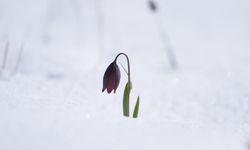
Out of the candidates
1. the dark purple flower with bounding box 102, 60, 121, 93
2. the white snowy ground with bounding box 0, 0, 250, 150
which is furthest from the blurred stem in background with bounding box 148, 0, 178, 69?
the dark purple flower with bounding box 102, 60, 121, 93

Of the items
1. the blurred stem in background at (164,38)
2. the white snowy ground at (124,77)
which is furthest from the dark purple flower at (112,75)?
the blurred stem in background at (164,38)

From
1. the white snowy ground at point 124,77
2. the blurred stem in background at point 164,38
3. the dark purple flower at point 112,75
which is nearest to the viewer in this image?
the white snowy ground at point 124,77

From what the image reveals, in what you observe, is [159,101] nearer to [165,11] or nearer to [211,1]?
[165,11]

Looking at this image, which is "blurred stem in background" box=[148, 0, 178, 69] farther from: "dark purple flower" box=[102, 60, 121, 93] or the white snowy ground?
"dark purple flower" box=[102, 60, 121, 93]

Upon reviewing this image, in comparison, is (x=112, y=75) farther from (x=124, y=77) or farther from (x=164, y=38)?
(x=164, y=38)

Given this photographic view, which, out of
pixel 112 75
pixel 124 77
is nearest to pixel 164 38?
pixel 124 77

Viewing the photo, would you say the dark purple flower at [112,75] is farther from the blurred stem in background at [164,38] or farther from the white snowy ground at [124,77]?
the blurred stem in background at [164,38]

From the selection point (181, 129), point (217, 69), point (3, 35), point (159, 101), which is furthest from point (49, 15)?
point (181, 129)

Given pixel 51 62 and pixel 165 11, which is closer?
pixel 51 62

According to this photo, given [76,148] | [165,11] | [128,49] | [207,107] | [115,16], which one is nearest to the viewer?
[76,148]
